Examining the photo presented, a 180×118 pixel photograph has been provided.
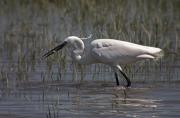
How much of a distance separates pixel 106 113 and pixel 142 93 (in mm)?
1859

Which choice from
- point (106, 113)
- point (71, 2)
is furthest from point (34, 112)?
point (71, 2)

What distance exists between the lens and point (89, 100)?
10312mm

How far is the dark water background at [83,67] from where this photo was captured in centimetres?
972

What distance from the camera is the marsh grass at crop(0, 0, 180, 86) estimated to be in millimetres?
12727

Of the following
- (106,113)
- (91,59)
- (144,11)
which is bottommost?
(106,113)

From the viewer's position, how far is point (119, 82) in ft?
40.2

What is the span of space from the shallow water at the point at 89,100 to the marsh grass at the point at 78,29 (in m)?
0.65

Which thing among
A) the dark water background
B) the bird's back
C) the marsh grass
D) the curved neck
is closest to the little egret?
the bird's back

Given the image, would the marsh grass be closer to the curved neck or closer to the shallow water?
the curved neck

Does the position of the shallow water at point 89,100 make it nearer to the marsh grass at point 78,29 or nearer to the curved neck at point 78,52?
the curved neck at point 78,52

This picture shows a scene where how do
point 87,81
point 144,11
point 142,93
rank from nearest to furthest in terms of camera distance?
1. point 142,93
2. point 87,81
3. point 144,11

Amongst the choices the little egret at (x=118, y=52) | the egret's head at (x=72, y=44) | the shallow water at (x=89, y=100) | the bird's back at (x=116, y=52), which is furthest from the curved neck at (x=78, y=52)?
the shallow water at (x=89, y=100)

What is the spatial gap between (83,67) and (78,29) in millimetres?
3127

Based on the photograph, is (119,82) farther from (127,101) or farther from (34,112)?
(34,112)
